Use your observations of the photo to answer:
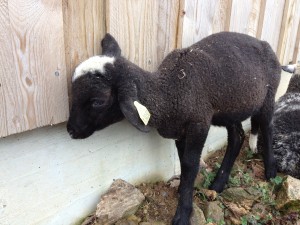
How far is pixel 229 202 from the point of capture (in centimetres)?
321

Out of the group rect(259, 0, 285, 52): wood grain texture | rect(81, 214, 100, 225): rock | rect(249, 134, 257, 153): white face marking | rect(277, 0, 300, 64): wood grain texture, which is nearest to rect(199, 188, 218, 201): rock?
rect(249, 134, 257, 153): white face marking

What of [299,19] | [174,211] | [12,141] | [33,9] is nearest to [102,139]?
[12,141]

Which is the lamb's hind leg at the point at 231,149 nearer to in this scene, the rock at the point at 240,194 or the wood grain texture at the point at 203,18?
the rock at the point at 240,194

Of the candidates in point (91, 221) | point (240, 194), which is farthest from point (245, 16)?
point (91, 221)

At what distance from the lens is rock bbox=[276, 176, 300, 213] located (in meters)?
3.07

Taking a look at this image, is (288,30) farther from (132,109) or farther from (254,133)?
(132,109)

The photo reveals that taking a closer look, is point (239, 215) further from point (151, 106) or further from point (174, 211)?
point (151, 106)

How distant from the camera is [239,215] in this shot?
3.03m

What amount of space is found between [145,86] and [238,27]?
73.3 inches

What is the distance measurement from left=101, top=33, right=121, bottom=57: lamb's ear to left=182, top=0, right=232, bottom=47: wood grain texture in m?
0.91

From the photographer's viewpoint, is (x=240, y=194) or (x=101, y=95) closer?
(x=101, y=95)

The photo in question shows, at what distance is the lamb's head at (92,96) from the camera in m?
2.10

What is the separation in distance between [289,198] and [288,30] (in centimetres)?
251

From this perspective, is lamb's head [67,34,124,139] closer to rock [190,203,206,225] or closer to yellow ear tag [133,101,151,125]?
yellow ear tag [133,101,151,125]
